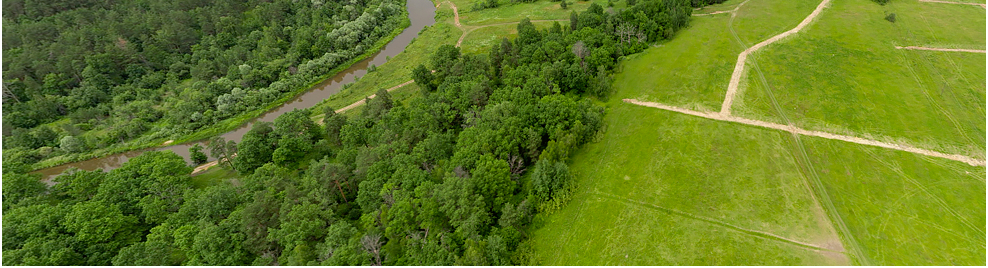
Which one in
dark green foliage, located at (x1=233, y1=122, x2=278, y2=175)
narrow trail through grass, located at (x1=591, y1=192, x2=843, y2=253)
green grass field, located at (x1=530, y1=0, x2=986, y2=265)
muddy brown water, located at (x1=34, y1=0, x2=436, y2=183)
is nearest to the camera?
narrow trail through grass, located at (x1=591, y1=192, x2=843, y2=253)

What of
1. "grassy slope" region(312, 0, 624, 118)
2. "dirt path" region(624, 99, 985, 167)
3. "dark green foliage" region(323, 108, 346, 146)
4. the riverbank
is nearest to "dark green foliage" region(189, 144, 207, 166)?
the riverbank

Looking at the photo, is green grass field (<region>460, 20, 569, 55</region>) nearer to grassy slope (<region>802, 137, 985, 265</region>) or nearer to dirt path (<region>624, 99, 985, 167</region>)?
dirt path (<region>624, 99, 985, 167</region>)

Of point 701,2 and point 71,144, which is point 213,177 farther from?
point 701,2

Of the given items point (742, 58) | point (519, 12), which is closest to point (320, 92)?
point (519, 12)

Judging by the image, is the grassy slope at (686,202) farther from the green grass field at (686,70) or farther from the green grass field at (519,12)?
the green grass field at (519,12)

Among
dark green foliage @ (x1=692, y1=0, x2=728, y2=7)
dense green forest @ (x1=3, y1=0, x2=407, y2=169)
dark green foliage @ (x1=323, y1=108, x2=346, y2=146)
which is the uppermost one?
dense green forest @ (x1=3, y1=0, x2=407, y2=169)
